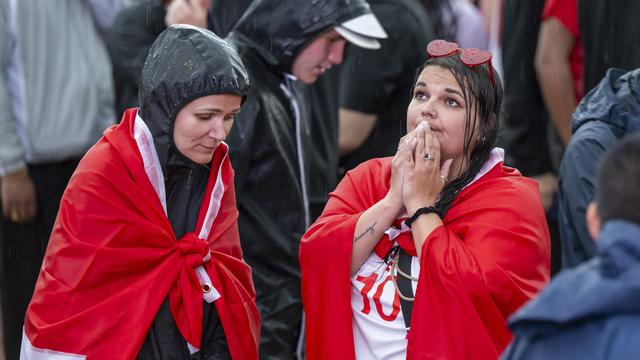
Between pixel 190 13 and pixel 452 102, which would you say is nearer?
pixel 452 102

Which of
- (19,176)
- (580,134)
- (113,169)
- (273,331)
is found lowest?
(273,331)

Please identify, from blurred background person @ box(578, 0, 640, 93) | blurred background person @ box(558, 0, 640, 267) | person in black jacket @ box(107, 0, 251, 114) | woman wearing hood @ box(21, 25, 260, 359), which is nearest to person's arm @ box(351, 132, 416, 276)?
woman wearing hood @ box(21, 25, 260, 359)

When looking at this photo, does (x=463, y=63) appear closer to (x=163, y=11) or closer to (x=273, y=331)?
(x=273, y=331)

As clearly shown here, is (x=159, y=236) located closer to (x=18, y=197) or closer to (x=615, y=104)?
(x=615, y=104)

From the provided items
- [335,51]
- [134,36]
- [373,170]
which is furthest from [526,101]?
[373,170]

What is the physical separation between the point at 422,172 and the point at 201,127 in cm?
82

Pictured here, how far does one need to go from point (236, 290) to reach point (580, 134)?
149cm

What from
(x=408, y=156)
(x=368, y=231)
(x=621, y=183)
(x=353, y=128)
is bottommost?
(x=353, y=128)

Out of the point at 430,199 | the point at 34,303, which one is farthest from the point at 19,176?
the point at 430,199

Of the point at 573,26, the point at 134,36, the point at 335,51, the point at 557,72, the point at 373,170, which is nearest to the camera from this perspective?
the point at 373,170

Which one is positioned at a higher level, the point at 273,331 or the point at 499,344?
the point at 499,344

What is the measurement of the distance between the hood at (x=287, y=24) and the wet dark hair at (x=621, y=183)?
2.78 m

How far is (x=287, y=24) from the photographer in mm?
5312

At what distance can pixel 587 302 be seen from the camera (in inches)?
102
